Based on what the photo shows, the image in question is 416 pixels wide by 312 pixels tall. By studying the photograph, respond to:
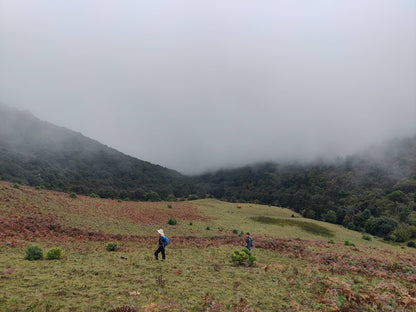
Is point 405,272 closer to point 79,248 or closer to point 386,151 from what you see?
point 79,248

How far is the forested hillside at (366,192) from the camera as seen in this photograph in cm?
6645

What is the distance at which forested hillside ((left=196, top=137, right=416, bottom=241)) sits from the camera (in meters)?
66.4

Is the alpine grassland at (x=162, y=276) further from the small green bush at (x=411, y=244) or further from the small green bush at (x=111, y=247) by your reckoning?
the small green bush at (x=411, y=244)

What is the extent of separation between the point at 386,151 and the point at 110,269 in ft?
668

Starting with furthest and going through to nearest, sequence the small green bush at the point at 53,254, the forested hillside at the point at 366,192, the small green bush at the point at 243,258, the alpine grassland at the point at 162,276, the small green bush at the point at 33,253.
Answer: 1. the forested hillside at the point at 366,192
2. the small green bush at the point at 243,258
3. the small green bush at the point at 53,254
4. the small green bush at the point at 33,253
5. the alpine grassland at the point at 162,276

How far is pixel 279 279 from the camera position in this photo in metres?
12.1

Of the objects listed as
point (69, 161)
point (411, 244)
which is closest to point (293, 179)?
point (411, 244)

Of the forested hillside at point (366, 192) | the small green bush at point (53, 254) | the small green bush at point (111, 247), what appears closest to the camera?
the small green bush at point (53, 254)

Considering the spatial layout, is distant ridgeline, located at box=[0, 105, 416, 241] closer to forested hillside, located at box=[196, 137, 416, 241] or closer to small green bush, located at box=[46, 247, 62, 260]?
forested hillside, located at box=[196, 137, 416, 241]

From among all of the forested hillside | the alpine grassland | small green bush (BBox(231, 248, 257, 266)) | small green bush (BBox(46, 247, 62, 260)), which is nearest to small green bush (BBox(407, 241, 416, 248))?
the forested hillside

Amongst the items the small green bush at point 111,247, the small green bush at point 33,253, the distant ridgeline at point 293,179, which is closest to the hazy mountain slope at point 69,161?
the distant ridgeline at point 293,179

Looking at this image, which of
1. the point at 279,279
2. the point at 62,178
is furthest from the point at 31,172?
the point at 279,279

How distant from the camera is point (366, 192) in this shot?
4245 inches

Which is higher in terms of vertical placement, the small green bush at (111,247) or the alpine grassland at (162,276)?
the alpine grassland at (162,276)
